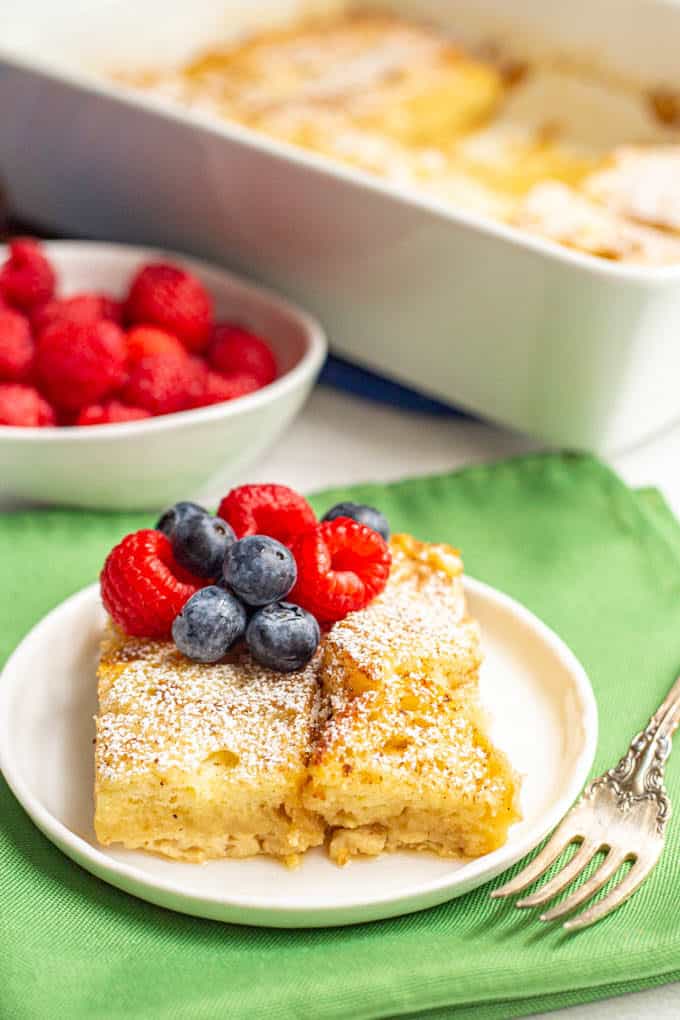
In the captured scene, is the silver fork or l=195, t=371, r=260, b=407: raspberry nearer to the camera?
the silver fork

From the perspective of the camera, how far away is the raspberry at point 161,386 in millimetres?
1635

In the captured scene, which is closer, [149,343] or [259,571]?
[259,571]

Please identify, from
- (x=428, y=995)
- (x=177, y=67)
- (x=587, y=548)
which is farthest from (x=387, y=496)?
(x=177, y=67)

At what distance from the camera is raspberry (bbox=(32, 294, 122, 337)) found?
1681 millimetres

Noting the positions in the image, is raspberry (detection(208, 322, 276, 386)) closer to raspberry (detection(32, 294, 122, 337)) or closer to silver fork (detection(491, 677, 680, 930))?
raspberry (detection(32, 294, 122, 337))

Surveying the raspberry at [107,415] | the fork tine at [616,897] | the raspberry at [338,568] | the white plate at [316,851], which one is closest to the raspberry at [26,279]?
the raspberry at [107,415]

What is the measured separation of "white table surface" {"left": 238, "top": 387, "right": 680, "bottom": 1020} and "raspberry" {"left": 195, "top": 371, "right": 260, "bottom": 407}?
5.2 inches

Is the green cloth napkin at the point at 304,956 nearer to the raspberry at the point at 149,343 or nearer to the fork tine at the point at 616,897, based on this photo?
the fork tine at the point at 616,897

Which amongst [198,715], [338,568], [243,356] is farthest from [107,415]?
[198,715]

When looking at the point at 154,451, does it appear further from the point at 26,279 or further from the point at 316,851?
the point at 316,851

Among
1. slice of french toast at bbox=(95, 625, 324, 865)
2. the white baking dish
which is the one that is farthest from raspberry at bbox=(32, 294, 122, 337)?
slice of french toast at bbox=(95, 625, 324, 865)

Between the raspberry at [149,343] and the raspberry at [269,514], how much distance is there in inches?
19.6

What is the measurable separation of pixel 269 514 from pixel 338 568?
0.09m

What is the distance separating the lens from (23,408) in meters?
1.60
